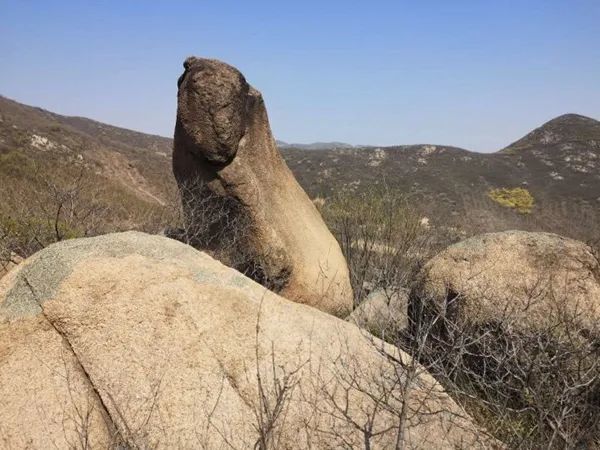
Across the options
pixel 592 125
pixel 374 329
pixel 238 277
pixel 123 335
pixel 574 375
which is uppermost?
pixel 592 125

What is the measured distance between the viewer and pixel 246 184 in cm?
748

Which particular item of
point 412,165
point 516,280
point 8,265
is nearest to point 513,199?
point 412,165

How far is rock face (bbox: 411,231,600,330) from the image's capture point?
5.13m

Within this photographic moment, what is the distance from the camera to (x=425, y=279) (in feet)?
20.0

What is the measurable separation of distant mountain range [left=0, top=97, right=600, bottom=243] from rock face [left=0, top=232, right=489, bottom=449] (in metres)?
24.0

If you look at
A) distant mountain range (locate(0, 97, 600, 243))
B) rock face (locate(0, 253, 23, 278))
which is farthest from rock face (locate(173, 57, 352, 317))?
distant mountain range (locate(0, 97, 600, 243))

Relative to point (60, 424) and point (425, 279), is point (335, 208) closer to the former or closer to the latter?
point (425, 279)

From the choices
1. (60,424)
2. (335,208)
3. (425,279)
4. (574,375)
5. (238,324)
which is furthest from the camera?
(335,208)

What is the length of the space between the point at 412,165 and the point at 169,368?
47.6 m

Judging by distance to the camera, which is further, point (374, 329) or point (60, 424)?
point (374, 329)

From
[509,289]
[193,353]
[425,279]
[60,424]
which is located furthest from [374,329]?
[60,424]

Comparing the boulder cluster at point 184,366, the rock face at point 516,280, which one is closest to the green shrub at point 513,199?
the rock face at point 516,280

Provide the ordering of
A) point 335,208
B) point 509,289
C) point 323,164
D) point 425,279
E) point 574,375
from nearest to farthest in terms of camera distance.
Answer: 1. point 574,375
2. point 509,289
3. point 425,279
4. point 335,208
5. point 323,164

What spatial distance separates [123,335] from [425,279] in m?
3.72
